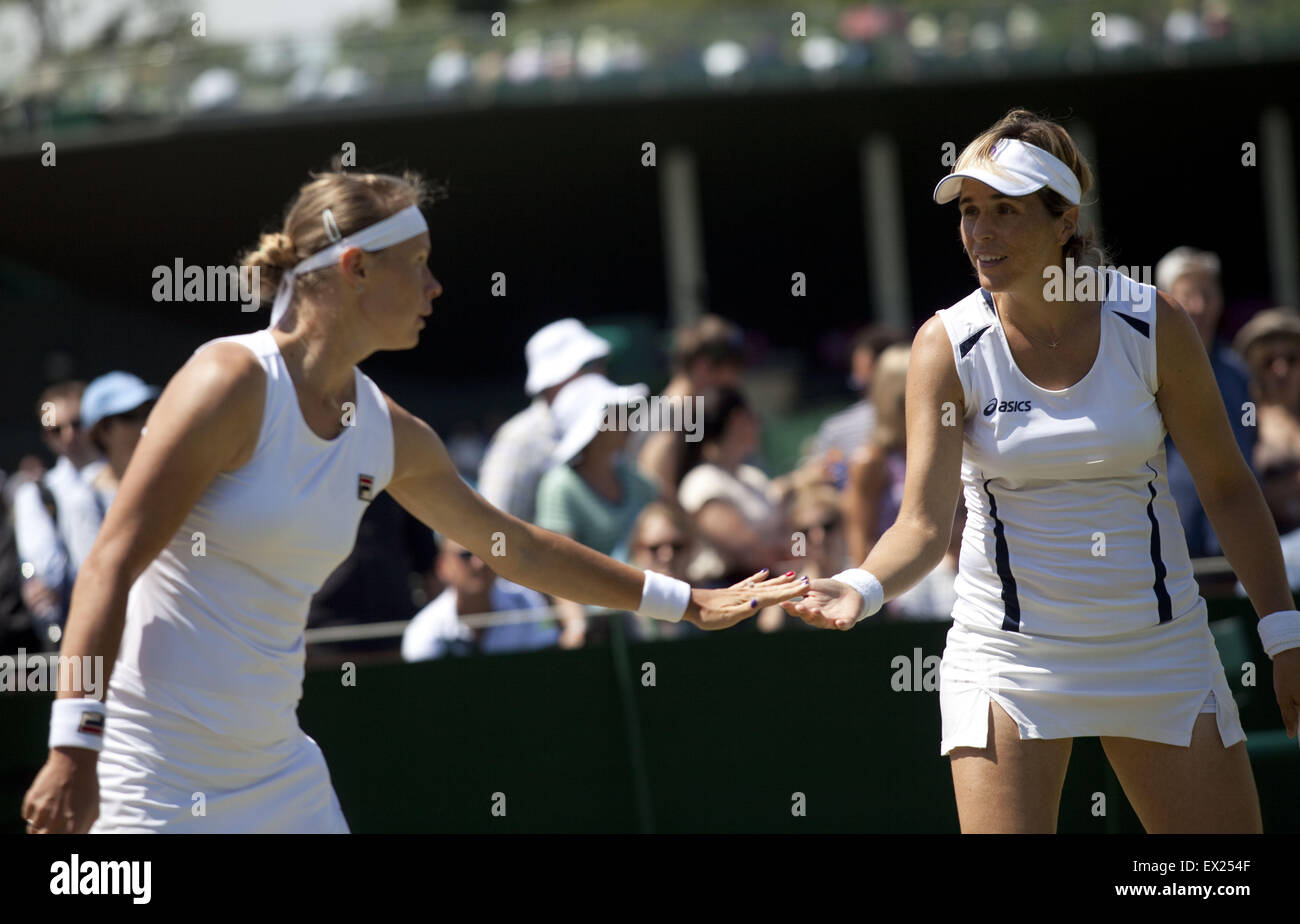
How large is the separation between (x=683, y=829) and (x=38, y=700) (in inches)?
93.3

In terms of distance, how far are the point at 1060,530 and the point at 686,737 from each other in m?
2.72

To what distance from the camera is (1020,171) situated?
3.49 m

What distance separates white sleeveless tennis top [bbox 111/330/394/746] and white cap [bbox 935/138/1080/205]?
1.55m

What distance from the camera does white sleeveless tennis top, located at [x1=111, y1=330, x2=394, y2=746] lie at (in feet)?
10.5

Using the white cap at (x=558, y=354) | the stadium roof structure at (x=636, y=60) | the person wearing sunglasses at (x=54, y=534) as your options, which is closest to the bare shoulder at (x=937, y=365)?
the white cap at (x=558, y=354)

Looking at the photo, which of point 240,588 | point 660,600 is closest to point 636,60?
point 660,600

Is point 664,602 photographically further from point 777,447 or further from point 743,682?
point 777,447

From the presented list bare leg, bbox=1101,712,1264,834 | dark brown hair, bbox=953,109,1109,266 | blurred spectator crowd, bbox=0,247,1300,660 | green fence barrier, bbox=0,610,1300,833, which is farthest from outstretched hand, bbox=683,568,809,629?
blurred spectator crowd, bbox=0,247,1300,660

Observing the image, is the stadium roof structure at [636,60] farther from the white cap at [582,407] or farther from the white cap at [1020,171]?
the white cap at [1020,171]

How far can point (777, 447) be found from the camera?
1458cm

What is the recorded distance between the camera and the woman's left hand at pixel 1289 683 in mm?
3572

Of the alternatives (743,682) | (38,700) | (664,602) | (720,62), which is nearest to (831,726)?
(743,682)

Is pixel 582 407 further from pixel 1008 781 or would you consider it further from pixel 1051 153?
pixel 1008 781

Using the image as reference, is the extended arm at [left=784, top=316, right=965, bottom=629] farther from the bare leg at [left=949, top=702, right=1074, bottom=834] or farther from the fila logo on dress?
the bare leg at [left=949, top=702, right=1074, bottom=834]
